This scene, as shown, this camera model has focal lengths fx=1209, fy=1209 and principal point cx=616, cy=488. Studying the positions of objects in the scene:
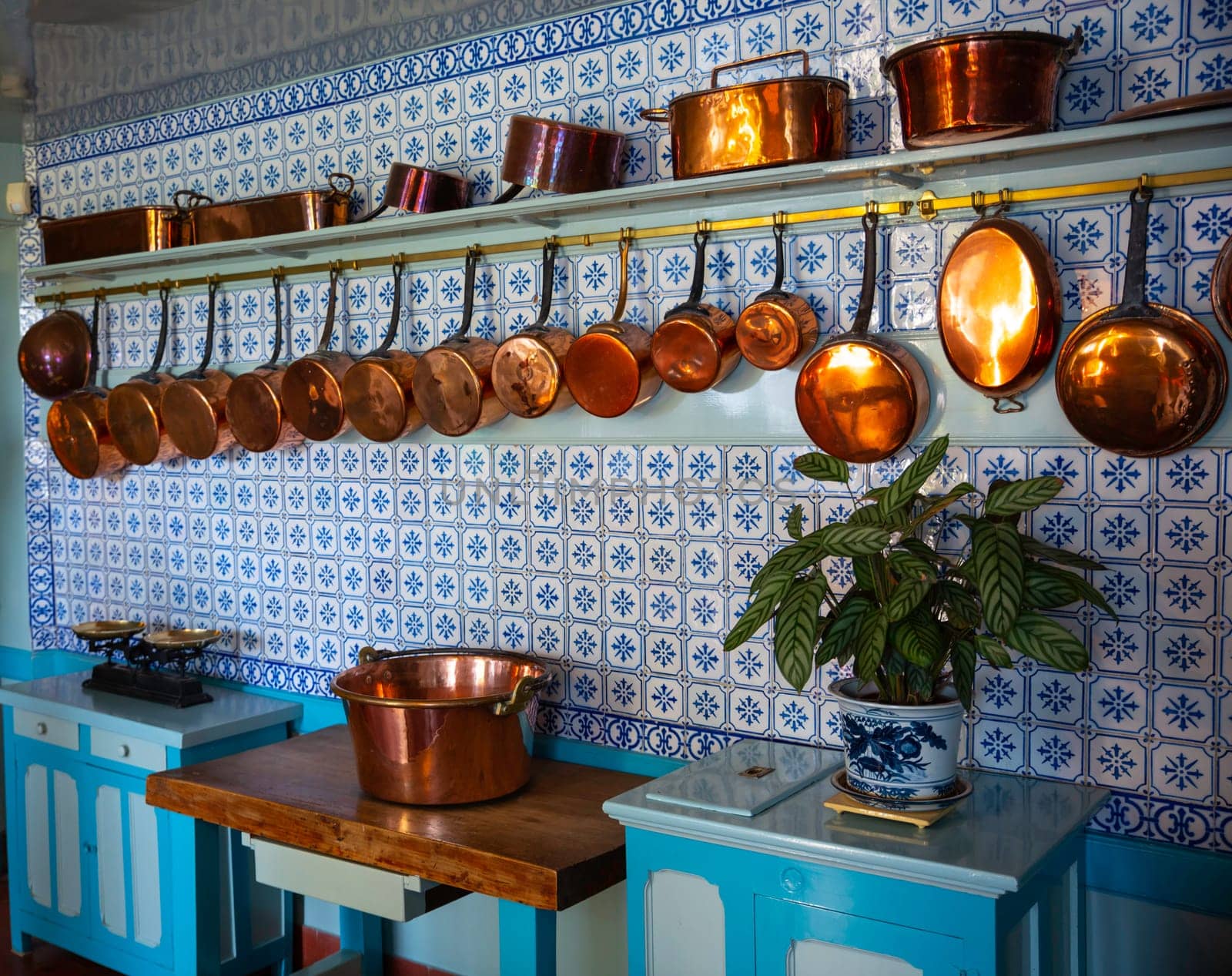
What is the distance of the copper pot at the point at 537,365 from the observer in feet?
7.48

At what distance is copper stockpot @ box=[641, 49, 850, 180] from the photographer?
1922mm

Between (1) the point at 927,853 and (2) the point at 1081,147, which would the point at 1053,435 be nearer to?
(2) the point at 1081,147

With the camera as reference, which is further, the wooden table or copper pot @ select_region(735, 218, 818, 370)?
copper pot @ select_region(735, 218, 818, 370)

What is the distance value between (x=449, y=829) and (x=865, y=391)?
38.8 inches

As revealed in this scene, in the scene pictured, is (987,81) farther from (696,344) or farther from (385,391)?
(385,391)

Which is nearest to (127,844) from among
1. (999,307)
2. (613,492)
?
(613,492)

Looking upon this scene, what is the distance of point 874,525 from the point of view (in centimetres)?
166

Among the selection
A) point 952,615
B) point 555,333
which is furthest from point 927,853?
point 555,333

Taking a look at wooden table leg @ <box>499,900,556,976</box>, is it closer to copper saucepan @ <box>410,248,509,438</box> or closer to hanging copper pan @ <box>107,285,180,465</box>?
copper saucepan @ <box>410,248,509,438</box>

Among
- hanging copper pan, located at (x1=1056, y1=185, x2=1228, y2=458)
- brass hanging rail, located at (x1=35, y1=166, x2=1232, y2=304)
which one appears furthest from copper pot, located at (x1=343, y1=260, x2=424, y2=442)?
hanging copper pan, located at (x1=1056, y1=185, x2=1228, y2=458)

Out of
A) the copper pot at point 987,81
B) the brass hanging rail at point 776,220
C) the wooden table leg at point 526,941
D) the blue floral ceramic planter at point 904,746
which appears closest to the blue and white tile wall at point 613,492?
the brass hanging rail at point 776,220

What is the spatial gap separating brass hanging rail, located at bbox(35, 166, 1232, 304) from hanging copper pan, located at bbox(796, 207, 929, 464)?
0.08 m

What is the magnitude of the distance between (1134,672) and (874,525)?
52 cm

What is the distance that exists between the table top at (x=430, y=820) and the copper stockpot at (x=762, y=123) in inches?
43.5
